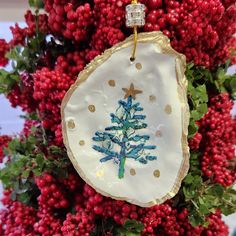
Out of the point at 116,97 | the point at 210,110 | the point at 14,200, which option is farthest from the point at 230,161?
the point at 14,200

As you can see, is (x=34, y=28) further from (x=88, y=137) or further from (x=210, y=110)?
(x=210, y=110)

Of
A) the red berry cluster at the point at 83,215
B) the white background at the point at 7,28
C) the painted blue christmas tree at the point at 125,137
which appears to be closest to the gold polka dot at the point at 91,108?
the painted blue christmas tree at the point at 125,137

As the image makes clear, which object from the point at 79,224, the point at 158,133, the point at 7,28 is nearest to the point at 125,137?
the point at 158,133

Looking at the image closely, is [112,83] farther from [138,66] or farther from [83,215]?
[83,215]

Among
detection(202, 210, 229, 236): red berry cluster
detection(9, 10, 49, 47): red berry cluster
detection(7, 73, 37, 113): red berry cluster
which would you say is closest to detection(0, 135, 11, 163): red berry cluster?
detection(7, 73, 37, 113): red berry cluster

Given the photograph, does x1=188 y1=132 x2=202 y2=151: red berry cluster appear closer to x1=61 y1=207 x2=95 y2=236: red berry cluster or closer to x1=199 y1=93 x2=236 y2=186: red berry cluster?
x1=199 y1=93 x2=236 y2=186: red berry cluster

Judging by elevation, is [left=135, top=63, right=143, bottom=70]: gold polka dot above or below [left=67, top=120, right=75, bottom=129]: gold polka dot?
above
